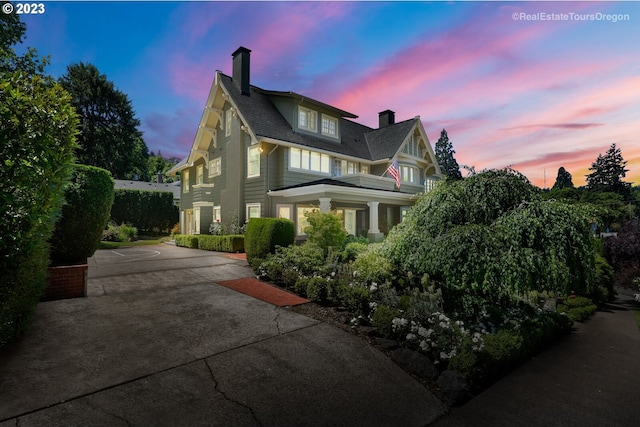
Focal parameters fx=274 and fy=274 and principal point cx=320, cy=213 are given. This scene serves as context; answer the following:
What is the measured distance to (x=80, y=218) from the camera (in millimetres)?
6699

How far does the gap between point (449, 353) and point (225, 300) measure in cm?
495

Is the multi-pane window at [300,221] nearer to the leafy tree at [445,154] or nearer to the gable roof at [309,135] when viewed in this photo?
the gable roof at [309,135]

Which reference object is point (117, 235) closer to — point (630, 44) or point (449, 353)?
point (449, 353)

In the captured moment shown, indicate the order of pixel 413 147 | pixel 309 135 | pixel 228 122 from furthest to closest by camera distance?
pixel 413 147, pixel 228 122, pixel 309 135

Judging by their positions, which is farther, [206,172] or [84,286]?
[206,172]

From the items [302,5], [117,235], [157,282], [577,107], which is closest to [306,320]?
[157,282]

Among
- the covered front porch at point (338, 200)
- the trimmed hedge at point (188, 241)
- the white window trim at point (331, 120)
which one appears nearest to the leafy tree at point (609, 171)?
the covered front porch at point (338, 200)

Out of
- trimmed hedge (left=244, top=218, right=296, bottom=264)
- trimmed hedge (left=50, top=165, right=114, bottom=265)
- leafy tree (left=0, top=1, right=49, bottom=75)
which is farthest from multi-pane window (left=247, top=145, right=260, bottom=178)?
leafy tree (left=0, top=1, right=49, bottom=75)

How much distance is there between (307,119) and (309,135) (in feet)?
3.77

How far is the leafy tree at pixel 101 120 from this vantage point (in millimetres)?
34125

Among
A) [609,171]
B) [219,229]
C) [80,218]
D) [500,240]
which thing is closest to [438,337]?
[500,240]

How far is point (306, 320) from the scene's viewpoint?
18.4ft

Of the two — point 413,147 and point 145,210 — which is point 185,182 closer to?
point 145,210

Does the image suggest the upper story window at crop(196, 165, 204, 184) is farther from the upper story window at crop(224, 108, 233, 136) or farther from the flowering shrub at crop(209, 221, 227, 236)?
the flowering shrub at crop(209, 221, 227, 236)
